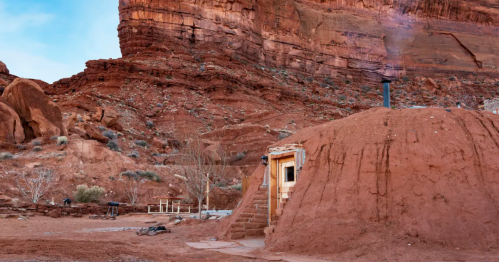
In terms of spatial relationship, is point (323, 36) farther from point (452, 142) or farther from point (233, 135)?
point (452, 142)

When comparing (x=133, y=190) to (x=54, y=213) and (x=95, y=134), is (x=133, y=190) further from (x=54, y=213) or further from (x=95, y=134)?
(x=95, y=134)

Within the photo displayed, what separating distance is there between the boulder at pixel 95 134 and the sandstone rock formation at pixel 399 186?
2473cm

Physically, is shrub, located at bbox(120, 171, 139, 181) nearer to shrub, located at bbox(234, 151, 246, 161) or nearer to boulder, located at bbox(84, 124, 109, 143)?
boulder, located at bbox(84, 124, 109, 143)

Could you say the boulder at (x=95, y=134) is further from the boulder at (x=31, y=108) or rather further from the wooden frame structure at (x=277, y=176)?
the wooden frame structure at (x=277, y=176)

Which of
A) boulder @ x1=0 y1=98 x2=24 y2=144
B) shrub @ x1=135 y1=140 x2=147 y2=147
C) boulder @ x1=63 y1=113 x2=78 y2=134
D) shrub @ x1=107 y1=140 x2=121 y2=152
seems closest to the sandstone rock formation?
boulder @ x1=0 y1=98 x2=24 y2=144

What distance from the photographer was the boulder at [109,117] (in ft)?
121

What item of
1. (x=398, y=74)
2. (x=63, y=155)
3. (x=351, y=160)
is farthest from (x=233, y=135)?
(x=398, y=74)

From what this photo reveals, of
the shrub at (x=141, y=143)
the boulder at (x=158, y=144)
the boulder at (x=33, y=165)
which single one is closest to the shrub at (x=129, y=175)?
the boulder at (x=33, y=165)

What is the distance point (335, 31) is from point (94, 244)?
211ft

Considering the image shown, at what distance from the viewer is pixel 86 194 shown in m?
22.7

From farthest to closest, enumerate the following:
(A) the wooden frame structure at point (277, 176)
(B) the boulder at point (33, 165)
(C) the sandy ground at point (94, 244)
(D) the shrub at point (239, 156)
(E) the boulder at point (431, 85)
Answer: (E) the boulder at point (431, 85), (D) the shrub at point (239, 156), (B) the boulder at point (33, 165), (A) the wooden frame structure at point (277, 176), (C) the sandy ground at point (94, 244)

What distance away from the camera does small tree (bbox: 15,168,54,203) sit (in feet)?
69.9

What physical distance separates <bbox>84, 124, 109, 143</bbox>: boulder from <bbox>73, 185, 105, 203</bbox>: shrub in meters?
9.50

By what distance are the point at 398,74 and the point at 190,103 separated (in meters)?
39.7
